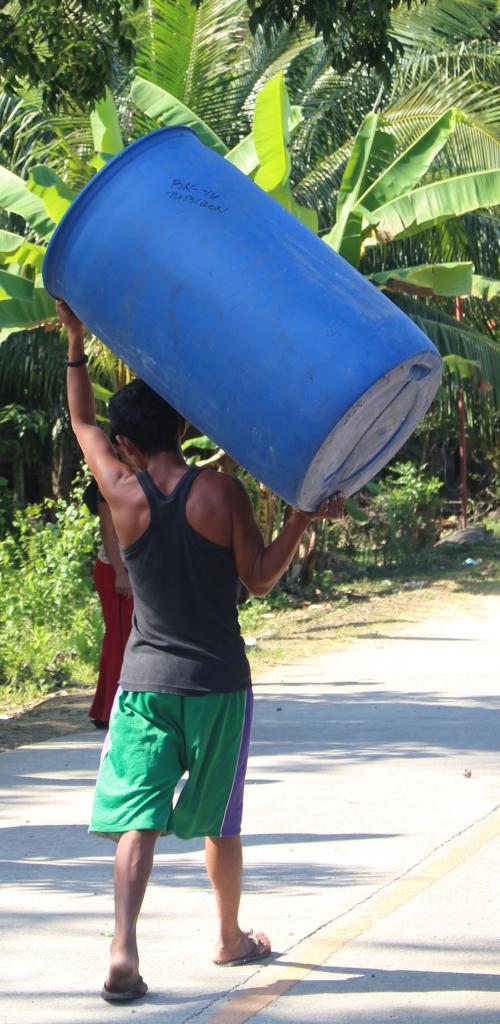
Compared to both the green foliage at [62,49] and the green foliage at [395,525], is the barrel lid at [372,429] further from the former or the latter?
the green foliage at [395,525]

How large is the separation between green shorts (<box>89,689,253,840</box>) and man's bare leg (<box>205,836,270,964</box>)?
0.08 m

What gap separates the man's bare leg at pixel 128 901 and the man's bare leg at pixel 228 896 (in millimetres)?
229

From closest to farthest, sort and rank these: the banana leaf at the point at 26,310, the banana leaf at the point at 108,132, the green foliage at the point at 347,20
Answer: the green foliage at the point at 347,20
the banana leaf at the point at 26,310
the banana leaf at the point at 108,132

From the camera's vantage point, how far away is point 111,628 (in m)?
7.08

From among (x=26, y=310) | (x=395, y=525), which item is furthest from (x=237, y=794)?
(x=395, y=525)

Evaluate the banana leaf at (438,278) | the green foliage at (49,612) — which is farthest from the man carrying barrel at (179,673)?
the banana leaf at (438,278)

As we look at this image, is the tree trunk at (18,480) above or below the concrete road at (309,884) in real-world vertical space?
above

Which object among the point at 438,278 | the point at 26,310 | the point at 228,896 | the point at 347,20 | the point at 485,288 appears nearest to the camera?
the point at 228,896

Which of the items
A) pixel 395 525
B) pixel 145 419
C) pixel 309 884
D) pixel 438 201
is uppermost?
pixel 438 201

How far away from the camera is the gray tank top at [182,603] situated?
3500 mm

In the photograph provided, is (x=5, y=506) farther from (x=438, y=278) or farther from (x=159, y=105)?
(x=438, y=278)

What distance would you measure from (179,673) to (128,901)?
22.8 inches

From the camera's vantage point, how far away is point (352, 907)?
4.28 meters

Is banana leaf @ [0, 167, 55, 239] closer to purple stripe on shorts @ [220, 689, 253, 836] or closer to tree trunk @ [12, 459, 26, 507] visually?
tree trunk @ [12, 459, 26, 507]
